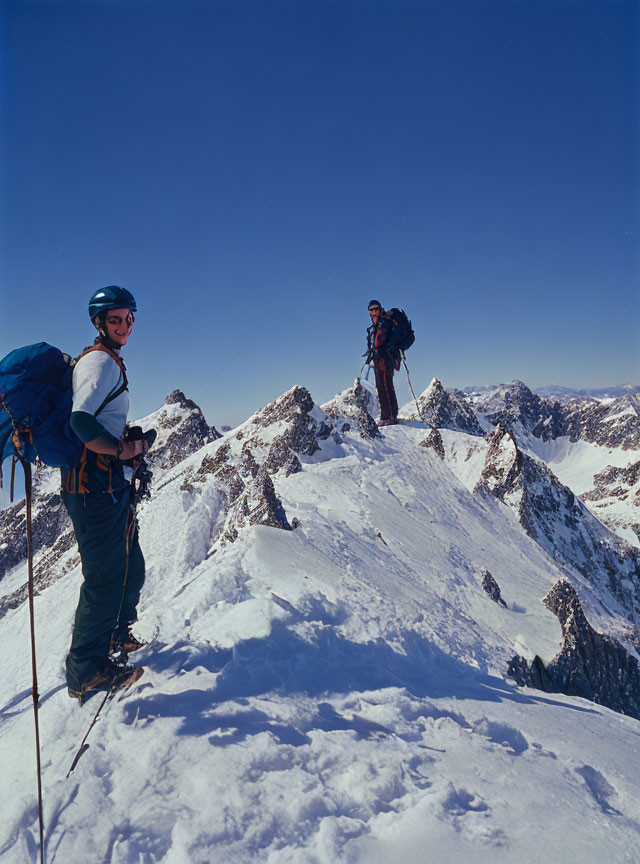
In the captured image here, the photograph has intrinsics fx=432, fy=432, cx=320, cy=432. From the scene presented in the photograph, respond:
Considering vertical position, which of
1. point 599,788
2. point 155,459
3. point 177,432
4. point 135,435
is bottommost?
point 599,788

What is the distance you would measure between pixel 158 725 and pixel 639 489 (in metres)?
131

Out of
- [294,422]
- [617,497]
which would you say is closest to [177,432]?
[294,422]

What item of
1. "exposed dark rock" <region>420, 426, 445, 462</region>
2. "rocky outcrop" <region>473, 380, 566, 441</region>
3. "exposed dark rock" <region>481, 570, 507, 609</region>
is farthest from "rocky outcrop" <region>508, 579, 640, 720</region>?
"rocky outcrop" <region>473, 380, 566, 441</region>

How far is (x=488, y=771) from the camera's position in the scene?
3.54m

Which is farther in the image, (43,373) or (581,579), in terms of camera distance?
(581,579)

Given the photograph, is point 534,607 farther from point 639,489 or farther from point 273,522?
point 639,489

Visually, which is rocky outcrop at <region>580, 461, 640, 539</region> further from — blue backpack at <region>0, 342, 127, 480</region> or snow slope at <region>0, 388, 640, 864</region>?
blue backpack at <region>0, 342, 127, 480</region>

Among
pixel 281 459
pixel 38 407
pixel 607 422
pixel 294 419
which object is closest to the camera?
pixel 38 407

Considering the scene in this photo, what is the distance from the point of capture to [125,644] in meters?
4.83

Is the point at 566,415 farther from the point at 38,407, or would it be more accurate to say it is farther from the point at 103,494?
the point at 38,407

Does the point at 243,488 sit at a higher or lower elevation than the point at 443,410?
lower

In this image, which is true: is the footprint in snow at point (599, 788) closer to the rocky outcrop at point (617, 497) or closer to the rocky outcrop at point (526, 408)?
the rocky outcrop at point (617, 497)

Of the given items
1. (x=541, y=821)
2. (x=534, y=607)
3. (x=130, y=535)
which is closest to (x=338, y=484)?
(x=534, y=607)

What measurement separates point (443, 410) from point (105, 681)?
2678 inches
